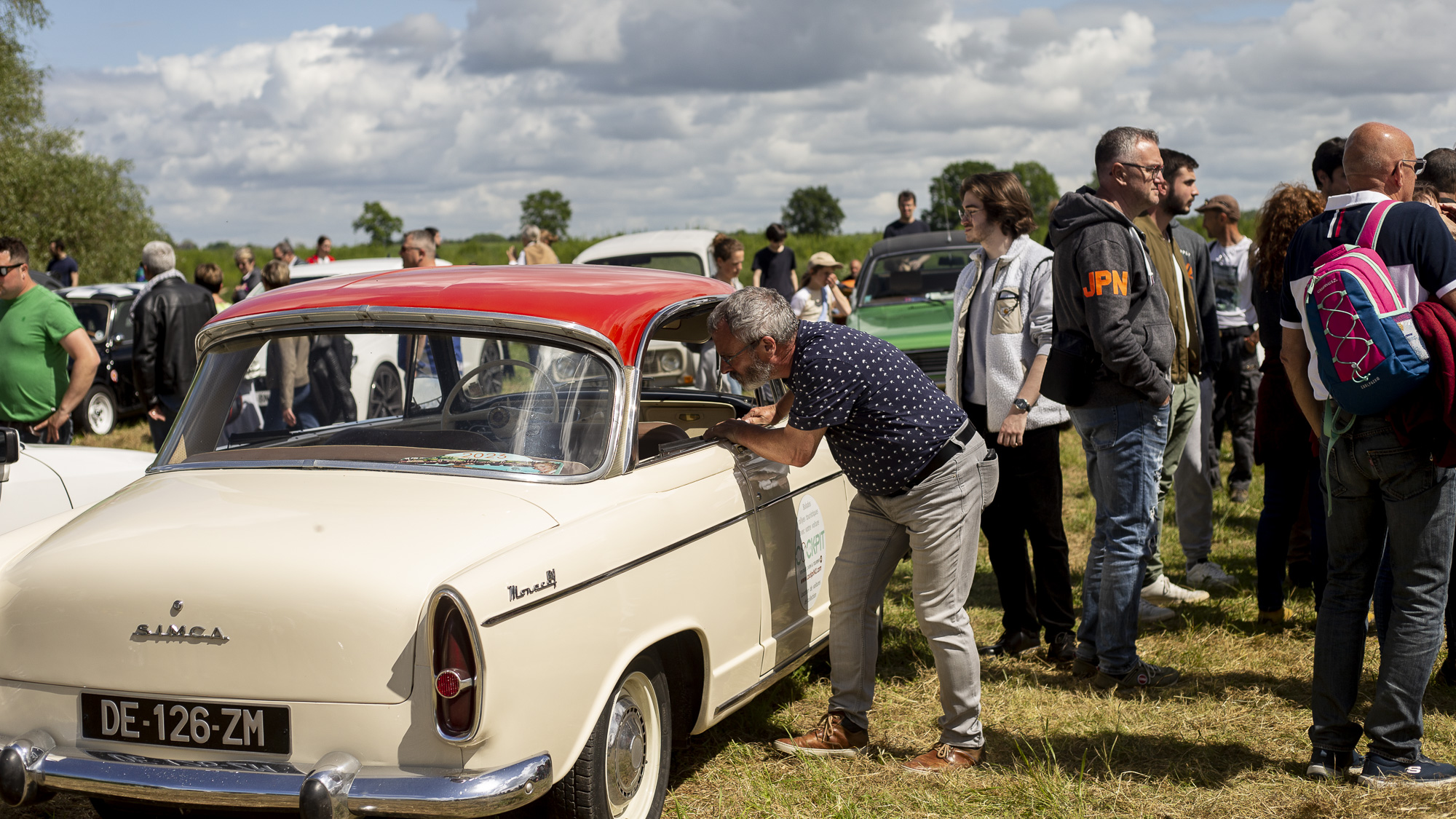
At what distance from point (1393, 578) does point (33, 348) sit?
6.95m

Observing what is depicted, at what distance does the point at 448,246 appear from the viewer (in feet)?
149

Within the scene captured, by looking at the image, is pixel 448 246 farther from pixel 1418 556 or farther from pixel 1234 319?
pixel 1418 556

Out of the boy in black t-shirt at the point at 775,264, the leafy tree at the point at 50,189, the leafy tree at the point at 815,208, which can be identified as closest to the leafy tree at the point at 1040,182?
the leafy tree at the point at 815,208

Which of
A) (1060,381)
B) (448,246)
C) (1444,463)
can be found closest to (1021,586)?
(1060,381)

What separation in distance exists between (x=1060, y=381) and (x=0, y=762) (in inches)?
148

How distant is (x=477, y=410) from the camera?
4.14 metres

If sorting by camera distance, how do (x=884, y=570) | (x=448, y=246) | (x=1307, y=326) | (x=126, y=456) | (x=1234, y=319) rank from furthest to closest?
(x=448, y=246) < (x=1234, y=319) < (x=126, y=456) < (x=884, y=570) < (x=1307, y=326)

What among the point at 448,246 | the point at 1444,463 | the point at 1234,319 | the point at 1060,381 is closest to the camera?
the point at 1444,463

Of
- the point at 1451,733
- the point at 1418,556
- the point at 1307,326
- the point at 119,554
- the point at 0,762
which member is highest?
the point at 1307,326

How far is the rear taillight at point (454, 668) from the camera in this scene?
2.76 metres

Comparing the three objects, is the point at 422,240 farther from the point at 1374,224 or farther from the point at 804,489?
the point at 1374,224

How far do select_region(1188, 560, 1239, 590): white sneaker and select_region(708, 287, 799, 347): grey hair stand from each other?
153 inches

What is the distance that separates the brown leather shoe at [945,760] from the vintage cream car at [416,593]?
61 centimetres

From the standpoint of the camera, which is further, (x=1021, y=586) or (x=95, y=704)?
(x=1021, y=586)
